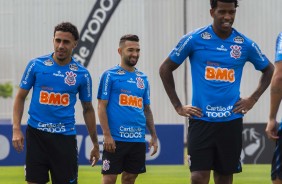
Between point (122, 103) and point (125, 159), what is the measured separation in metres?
0.68

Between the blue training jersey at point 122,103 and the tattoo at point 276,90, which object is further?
the blue training jersey at point 122,103

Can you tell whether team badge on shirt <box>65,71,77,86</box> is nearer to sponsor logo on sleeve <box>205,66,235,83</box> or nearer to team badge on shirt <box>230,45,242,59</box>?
sponsor logo on sleeve <box>205,66,235,83</box>

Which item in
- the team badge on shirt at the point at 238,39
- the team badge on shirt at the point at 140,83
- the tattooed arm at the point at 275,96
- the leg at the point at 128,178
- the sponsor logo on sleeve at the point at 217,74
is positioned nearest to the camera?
the tattooed arm at the point at 275,96

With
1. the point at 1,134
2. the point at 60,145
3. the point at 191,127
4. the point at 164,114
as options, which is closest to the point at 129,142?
the point at 60,145

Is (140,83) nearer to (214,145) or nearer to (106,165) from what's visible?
(106,165)

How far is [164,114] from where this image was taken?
3672 cm

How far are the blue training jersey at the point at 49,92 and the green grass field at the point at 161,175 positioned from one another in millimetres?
6278

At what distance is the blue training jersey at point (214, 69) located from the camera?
298 inches

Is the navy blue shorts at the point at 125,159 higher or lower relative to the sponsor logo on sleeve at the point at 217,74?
lower

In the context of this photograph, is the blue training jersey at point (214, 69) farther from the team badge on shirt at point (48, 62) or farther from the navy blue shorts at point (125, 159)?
the navy blue shorts at point (125, 159)

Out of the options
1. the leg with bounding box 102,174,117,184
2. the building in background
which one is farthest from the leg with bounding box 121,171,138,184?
the building in background

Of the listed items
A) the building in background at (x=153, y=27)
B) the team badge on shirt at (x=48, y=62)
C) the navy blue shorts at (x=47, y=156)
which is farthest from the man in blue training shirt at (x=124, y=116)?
the building in background at (x=153, y=27)

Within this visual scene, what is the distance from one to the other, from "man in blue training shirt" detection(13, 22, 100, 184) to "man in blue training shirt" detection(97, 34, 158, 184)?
1429 millimetres

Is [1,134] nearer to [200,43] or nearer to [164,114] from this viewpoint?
[200,43]
